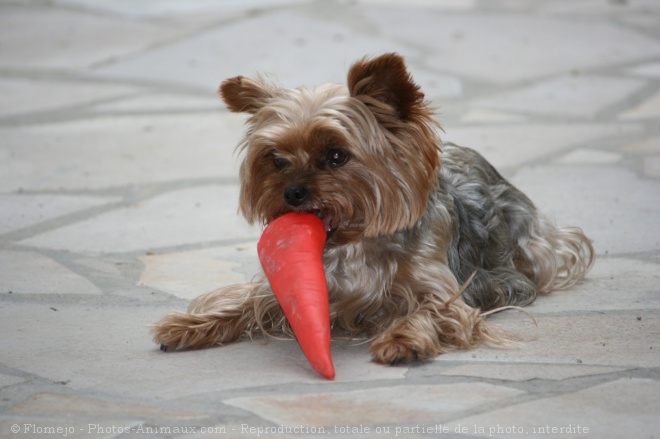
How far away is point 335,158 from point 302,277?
A: 47 cm

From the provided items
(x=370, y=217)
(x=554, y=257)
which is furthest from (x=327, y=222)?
(x=554, y=257)

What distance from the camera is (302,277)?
3754mm

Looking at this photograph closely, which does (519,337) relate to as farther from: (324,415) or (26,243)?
(26,243)

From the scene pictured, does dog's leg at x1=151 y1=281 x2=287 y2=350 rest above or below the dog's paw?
below

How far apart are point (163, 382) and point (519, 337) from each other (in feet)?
4.49

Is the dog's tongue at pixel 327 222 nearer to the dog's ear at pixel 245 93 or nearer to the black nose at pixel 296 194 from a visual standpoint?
the black nose at pixel 296 194

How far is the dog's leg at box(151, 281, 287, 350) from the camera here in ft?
13.3

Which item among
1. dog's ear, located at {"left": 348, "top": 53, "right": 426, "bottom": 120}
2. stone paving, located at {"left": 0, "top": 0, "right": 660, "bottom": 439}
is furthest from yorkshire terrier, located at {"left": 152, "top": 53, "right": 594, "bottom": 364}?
stone paving, located at {"left": 0, "top": 0, "right": 660, "bottom": 439}

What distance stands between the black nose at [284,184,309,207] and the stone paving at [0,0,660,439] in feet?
1.93

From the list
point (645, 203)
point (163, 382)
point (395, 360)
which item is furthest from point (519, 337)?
point (645, 203)

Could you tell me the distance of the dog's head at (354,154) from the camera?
12.6ft

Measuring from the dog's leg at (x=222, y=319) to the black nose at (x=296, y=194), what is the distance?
56 centimetres

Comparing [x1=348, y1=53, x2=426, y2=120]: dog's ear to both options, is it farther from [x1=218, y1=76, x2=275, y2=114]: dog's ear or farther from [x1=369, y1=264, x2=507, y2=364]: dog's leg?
[x1=369, y1=264, x2=507, y2=364]: dog's leg

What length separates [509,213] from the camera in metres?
4.91
